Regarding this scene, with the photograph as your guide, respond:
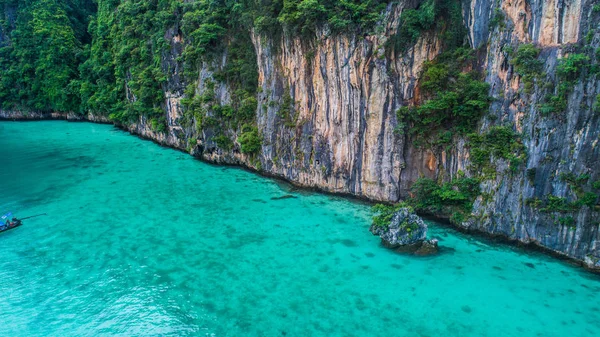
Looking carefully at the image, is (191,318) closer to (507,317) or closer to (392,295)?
(392,295)

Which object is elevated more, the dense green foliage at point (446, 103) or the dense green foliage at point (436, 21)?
the dense green foliage at point (436, 21)

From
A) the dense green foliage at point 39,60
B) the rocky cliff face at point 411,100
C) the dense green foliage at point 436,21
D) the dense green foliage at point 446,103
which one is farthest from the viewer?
the dense green foliage at point 39,60

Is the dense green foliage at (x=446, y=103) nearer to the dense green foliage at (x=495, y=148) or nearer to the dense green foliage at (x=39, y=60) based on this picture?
the dense green foliage at (x=495, y=148)

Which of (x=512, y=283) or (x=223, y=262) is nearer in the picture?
(x=512, y=283)

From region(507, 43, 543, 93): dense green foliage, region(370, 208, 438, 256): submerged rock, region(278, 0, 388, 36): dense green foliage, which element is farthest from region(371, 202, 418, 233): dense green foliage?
region(278, 0, 388, 36): dense green foliage

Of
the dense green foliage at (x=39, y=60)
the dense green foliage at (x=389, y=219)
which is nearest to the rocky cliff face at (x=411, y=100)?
the dense green foliage at (x=389, y=219)

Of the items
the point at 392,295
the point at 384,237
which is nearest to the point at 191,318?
the point at 392,295
